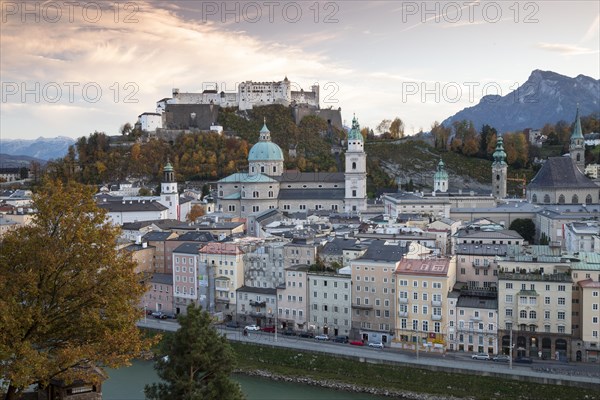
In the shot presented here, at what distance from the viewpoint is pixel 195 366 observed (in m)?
11.1

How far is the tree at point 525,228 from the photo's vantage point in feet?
120

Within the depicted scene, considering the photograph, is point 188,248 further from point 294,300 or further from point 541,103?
point 541,103

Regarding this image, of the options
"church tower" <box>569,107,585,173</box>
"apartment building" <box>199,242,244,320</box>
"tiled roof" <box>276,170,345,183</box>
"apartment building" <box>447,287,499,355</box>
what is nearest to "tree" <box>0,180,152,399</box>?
"apartment building" <box>447,287,499,355</box>

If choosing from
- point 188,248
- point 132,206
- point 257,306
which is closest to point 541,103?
point 132,206

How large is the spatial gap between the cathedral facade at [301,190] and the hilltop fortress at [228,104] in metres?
18.0

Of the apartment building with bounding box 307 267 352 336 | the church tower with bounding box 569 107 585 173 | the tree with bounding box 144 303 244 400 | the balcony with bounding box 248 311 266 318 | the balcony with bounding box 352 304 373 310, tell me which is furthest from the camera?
the church tower with bounding box 569 107 585 173

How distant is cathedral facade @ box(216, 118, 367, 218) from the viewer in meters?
44.2

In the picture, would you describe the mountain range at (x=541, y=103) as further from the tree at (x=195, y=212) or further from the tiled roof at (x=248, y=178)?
the tree at (x=195, y=212)

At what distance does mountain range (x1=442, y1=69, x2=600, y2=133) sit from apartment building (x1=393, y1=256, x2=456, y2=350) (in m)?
106

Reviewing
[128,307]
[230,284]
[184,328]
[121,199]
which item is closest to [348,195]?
[121,199]

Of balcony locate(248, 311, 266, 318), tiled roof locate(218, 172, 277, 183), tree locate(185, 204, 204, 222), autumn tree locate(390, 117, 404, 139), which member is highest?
autumn tree locate(390, 117, 404, 139)

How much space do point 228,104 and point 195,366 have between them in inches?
2256

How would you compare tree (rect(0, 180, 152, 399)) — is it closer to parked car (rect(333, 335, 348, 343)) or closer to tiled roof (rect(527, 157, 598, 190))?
parked car (rect(333, 335, 348, 343))

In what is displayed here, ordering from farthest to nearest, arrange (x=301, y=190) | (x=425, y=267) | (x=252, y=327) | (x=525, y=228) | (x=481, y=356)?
(x=301, y=190), (x=525, y=228), (x=252, y=327), (x=425, y=267), (x=481, y=356)
